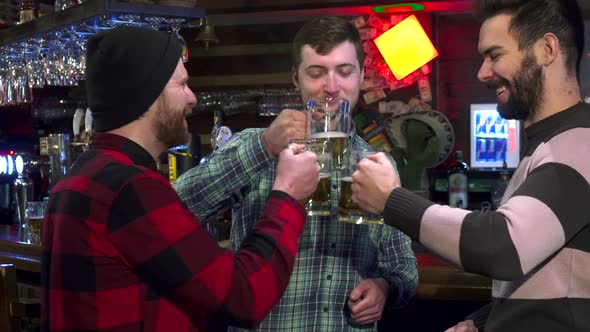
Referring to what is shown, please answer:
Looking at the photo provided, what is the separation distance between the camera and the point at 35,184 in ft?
22.9

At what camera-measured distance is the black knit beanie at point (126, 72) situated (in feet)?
5.53

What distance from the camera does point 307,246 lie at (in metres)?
2.17

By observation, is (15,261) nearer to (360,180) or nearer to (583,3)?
(360,180)

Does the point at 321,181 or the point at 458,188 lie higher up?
the point at 321,181

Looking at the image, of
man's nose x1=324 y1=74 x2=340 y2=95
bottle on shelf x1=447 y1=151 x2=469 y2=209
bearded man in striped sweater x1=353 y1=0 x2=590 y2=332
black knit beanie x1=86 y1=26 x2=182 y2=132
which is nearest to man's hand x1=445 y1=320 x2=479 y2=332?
bearded man in striped sweater x1=353 y1=0 x2=590 y2=332

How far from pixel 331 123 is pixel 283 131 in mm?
168

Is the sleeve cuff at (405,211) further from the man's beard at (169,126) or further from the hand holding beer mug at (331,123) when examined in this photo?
the man's beard at (169,126)

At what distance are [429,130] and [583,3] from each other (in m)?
1.97

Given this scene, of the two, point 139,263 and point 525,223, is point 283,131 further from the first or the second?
point 525,223

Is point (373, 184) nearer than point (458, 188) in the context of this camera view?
Yes

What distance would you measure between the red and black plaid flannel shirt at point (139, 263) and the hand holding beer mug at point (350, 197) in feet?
0.87

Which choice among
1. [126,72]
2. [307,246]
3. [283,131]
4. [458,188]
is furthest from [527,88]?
[458,188]

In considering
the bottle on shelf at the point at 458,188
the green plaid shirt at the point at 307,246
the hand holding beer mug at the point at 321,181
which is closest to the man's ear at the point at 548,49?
the hand holding beer mug at the point at 321,181

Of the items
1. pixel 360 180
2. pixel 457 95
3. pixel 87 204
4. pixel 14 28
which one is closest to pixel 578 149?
pixel 360 180
